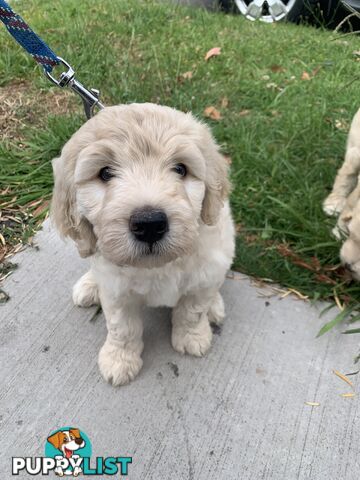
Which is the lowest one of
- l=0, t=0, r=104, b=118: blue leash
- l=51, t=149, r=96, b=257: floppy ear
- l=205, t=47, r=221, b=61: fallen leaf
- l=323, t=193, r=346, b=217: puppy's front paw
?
l=323, t=193, r=346, b=217: puppy's front paw

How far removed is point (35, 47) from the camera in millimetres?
2158

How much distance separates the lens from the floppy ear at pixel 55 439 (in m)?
2.01

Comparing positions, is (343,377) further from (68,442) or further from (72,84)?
(72,84)

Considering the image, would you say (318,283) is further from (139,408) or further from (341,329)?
(139,408)

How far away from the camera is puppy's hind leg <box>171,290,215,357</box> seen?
7.34 ft

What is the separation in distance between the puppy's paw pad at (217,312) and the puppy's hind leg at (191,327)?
4.3 inches

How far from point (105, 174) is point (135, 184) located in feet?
0.55

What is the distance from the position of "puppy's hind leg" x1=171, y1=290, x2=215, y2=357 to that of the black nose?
0.70 meters

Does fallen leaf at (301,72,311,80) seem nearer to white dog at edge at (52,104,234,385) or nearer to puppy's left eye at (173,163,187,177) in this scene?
white dog at edge at (52,104,234,385)

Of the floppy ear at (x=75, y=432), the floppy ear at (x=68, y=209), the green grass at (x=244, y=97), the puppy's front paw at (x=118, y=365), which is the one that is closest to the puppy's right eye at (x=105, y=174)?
the floppy ear at (x=68, y=209)

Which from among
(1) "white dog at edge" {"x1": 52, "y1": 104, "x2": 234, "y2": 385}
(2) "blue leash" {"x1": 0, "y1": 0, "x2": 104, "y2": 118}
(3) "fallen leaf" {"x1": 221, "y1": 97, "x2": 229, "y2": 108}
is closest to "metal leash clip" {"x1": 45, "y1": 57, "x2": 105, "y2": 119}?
(2) "blue leash" {"x1": 0, "y1": 0, "x2": 104, "y2": 118}

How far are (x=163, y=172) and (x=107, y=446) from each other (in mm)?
1267

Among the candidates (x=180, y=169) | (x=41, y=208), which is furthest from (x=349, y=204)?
(x=41, y=208)

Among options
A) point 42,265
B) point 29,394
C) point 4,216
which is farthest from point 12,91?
point 29,394
